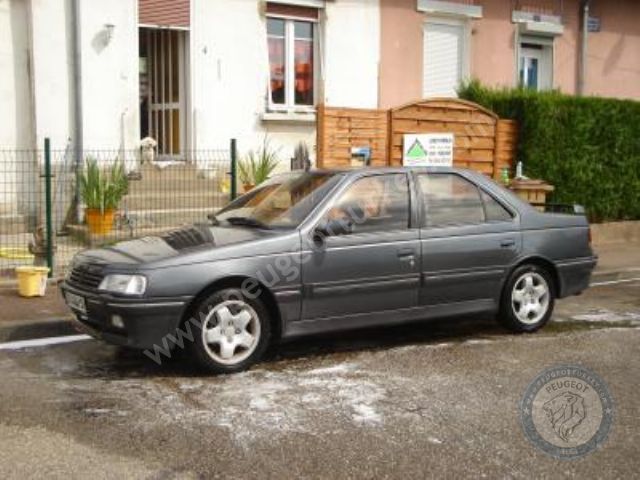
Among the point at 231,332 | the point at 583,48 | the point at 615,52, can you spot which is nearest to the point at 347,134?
the point at 231,332

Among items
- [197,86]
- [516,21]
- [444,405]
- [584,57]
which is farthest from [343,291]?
[584,57]

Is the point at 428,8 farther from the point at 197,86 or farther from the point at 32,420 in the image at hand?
the point at 32,420

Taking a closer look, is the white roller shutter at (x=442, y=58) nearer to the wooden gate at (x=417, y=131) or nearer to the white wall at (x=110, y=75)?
the wooden gate at (x=417, y=131)

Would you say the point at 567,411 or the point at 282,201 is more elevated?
the point at 282,201

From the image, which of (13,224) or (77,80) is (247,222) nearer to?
(13,224)

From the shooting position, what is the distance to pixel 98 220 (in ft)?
35.6

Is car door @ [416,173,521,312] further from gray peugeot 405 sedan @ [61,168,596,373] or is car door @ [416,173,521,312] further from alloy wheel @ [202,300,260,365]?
alloy wheel @ [202,300,260,365]

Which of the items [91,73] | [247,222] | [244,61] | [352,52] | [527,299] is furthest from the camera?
[352,52]

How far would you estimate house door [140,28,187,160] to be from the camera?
13.6 meters

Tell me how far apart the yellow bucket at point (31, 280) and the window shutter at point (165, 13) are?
5282mm

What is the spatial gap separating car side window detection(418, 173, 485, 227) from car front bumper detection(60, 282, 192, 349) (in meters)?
2.21

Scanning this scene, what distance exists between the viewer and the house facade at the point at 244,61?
39.3ft

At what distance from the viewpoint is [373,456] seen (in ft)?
14.8

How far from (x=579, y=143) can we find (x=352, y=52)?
163 inches
